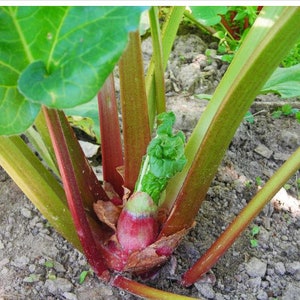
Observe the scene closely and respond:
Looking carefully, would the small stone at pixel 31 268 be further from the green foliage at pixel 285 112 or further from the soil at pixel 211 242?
the green foliage at pixel 285 112

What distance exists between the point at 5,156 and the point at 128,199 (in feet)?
0.76

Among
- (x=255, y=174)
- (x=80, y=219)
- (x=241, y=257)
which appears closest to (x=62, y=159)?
(x=80, y=219)

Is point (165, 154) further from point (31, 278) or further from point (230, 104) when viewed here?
point (31, 278)

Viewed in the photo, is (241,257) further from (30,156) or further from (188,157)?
(30,156)

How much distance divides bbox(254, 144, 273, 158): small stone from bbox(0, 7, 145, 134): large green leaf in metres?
0.81

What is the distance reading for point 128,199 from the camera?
1.09m

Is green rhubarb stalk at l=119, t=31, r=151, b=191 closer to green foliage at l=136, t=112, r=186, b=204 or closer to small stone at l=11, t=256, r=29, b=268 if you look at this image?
green foliage at l=136, t=112, r=186, b=204

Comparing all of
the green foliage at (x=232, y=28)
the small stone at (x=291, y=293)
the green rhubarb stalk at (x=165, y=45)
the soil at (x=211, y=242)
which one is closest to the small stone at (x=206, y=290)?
the soil at (x=211, y=242)

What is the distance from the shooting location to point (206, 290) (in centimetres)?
114

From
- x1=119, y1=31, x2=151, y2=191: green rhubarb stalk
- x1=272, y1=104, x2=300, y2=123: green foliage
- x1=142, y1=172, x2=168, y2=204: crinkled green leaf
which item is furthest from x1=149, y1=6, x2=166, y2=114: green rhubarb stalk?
x1=272, y1=104, x2=300, y2=123: green foliage

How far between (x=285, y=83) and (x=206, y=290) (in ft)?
1.38

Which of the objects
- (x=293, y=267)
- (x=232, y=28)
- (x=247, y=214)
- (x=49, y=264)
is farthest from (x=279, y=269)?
(x=232, y=28)

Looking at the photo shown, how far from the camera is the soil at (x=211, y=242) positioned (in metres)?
1.15

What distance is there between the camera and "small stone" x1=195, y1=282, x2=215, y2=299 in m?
1.14
